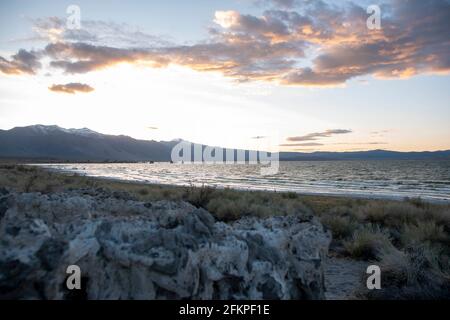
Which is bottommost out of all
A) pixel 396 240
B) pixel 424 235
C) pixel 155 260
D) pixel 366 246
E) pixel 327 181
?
pixel 327 181

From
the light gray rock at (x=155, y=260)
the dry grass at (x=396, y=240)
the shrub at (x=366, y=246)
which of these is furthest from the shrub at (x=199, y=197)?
the light gray rock at (x=155, y=260)

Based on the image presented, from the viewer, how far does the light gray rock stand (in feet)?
11.4

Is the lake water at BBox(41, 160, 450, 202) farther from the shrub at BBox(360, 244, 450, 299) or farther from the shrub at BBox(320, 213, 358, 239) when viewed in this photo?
the shrub at BBox(360, 244, 450, 299)

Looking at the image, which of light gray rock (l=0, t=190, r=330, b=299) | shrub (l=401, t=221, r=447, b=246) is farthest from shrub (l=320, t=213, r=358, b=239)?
light gray rock (l=0, t=190, r=330, b=299)

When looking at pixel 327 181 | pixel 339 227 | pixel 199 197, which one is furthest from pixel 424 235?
pixel 327 181

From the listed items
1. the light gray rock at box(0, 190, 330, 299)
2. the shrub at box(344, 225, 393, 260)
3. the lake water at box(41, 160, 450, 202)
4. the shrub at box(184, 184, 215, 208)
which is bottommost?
the lake water at box(41, 160, 450, 202)

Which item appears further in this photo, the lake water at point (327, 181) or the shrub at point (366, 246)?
the lake water at point (327, 181)

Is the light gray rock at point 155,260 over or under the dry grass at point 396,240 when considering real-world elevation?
over

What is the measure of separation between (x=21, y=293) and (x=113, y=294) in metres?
0.75

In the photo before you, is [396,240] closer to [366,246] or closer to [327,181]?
[366,246]

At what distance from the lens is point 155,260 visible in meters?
3.75

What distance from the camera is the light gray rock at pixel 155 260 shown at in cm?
348

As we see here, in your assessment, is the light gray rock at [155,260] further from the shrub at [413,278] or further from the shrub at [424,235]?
the shrub at [424,235]

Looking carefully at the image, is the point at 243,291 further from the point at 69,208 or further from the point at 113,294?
the point at 69,208
